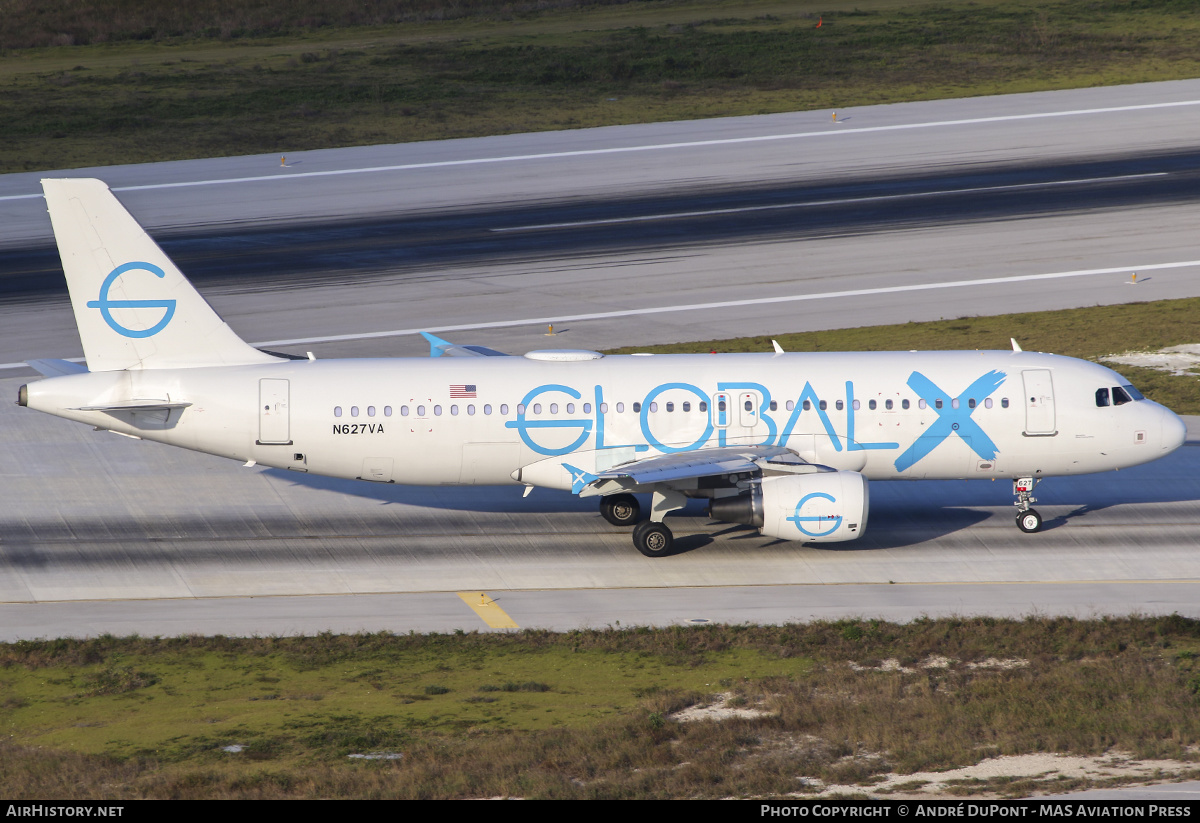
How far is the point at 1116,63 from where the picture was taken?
302 feet

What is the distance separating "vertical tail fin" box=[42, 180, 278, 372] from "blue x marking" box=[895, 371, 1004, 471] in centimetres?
1731

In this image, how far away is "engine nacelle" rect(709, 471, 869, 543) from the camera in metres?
32.8

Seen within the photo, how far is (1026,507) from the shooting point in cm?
3631

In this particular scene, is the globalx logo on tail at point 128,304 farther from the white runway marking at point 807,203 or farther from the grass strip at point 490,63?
the grass strip at point 490,63

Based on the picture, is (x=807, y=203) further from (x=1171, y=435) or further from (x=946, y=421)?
(x=946, y=421)

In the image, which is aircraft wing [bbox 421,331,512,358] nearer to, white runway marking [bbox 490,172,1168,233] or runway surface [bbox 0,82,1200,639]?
runway surface [bbox 0,82,1200,639]

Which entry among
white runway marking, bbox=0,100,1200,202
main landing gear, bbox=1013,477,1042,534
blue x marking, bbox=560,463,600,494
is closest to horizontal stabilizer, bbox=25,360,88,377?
blue x marking, bbox=560,463,600,494

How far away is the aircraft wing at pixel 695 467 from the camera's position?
32.7 meters

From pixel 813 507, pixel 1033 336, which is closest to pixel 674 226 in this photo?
pixel 1033 336

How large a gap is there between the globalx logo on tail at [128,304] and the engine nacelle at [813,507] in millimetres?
15545

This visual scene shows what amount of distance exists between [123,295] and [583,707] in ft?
53.6

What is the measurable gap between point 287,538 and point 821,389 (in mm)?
14620

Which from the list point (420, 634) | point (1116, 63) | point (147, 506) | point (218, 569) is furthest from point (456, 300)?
point (1116, 63)

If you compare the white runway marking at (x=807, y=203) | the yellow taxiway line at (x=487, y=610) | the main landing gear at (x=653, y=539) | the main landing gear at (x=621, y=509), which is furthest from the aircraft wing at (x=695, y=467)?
the white runway marking at (x=807, y=203)
